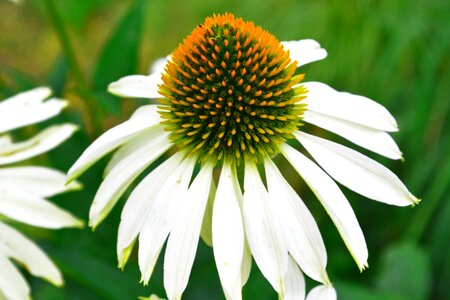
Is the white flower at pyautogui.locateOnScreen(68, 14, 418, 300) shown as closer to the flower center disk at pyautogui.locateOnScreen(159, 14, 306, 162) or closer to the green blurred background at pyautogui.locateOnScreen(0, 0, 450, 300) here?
the flower center disk at pyautogui.locateOnScreen(159, 14, 306, 162)

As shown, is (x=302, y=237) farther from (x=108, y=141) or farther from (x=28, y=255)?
(x=28, y=255)

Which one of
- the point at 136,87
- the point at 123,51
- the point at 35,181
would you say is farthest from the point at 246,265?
the point at 123,51

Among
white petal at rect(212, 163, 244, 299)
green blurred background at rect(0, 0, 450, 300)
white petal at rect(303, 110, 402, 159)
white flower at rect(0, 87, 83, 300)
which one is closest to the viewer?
white petal at rect(212, 163, 244, 299)

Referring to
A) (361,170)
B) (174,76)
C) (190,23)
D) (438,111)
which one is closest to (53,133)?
(174,76)

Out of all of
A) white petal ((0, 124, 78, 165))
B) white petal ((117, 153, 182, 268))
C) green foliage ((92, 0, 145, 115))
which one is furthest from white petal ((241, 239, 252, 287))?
green foliage ((92, 0, 145, 115))

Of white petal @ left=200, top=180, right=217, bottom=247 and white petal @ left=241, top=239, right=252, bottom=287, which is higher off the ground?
white petal @ left=200, top=180, right=217, bottom=247

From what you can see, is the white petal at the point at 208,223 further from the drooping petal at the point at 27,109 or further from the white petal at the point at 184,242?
the drooping petal at the point at 27,109

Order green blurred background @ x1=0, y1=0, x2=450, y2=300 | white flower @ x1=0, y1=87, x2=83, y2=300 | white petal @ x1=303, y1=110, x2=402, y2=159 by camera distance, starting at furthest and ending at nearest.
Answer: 1. green blurred background @ x1=0, y1=0, x2=450, y2=300
2. white flower @ x1=0, y1=87, x2=83, y2=300
3. white petal @ x1=303, y1=110, x2=402, y2=159

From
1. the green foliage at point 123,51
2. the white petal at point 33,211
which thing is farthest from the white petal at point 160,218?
the green foliage at point 123,51
